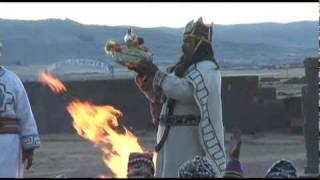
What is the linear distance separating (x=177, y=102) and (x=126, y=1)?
50.9 inches

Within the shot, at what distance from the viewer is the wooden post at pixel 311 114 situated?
14.3 meters

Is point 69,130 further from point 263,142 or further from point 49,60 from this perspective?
point 49,60

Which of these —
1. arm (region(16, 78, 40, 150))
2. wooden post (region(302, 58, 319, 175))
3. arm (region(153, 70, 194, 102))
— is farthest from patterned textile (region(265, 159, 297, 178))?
wooden post (region(302, 58, 319, 175))

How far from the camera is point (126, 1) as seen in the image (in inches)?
273

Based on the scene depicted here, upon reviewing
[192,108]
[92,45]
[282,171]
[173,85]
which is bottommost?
[282,171]

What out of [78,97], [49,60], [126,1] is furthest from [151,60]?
[49,60]

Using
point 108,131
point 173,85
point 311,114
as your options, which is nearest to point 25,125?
point 108,131

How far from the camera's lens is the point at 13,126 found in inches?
314

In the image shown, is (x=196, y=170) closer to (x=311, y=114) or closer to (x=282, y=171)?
(x=282, y=171)

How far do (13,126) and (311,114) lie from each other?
7.13 meters

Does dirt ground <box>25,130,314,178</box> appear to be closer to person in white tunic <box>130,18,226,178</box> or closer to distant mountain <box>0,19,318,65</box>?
person in white tunic <box>130,18,226,178</box>

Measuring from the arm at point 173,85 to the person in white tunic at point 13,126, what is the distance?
1036mm

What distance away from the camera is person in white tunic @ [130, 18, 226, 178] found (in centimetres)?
787

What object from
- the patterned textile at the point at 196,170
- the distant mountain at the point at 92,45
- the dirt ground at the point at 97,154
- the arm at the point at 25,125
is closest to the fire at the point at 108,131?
the arm at the point at 25,125
